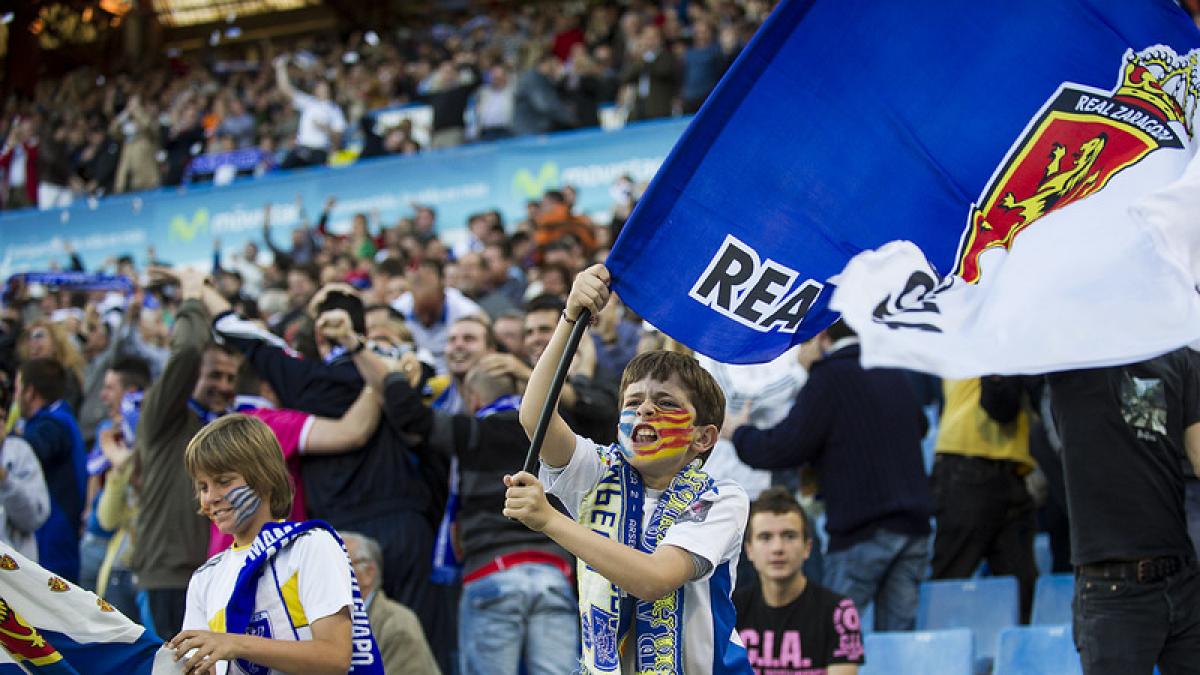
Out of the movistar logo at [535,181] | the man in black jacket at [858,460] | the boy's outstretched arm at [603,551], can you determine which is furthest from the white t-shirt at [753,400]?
the movistar logo at [535,181]

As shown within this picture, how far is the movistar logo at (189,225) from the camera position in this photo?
59.8 feet

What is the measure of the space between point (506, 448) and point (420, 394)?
0.46 m

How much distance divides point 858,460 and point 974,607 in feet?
3.68

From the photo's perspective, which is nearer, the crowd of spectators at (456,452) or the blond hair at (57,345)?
the crowd of spectators at (456,452)

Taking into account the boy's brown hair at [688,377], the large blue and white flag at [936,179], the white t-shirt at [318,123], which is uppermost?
the white t-shirt at [318,123]

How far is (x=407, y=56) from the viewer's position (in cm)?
2339

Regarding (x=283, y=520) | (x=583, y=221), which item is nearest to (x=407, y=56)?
(x=583, y=221)

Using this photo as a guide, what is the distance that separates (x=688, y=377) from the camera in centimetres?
369

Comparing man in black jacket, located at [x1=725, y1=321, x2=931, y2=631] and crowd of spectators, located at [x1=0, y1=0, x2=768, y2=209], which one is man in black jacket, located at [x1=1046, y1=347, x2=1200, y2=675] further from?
crowd of spectators, located at [x1=0, y1=0, x2=768, y2=209]

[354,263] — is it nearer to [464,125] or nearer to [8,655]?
[464,125]

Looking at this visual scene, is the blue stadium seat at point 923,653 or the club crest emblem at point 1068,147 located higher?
the club crest emblem at point 1068,147

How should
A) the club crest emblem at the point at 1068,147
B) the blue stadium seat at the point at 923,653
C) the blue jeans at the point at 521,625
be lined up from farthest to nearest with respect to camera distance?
the blue jeans at the point at 521,625 → the blue stadium seat at the point at 923,653 → the club crest emblem at the point at 1068,147

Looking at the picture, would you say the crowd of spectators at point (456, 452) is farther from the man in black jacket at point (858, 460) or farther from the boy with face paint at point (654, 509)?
the boy with face paint at point (654, 509)

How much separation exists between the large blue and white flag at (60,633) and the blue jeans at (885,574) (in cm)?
336
